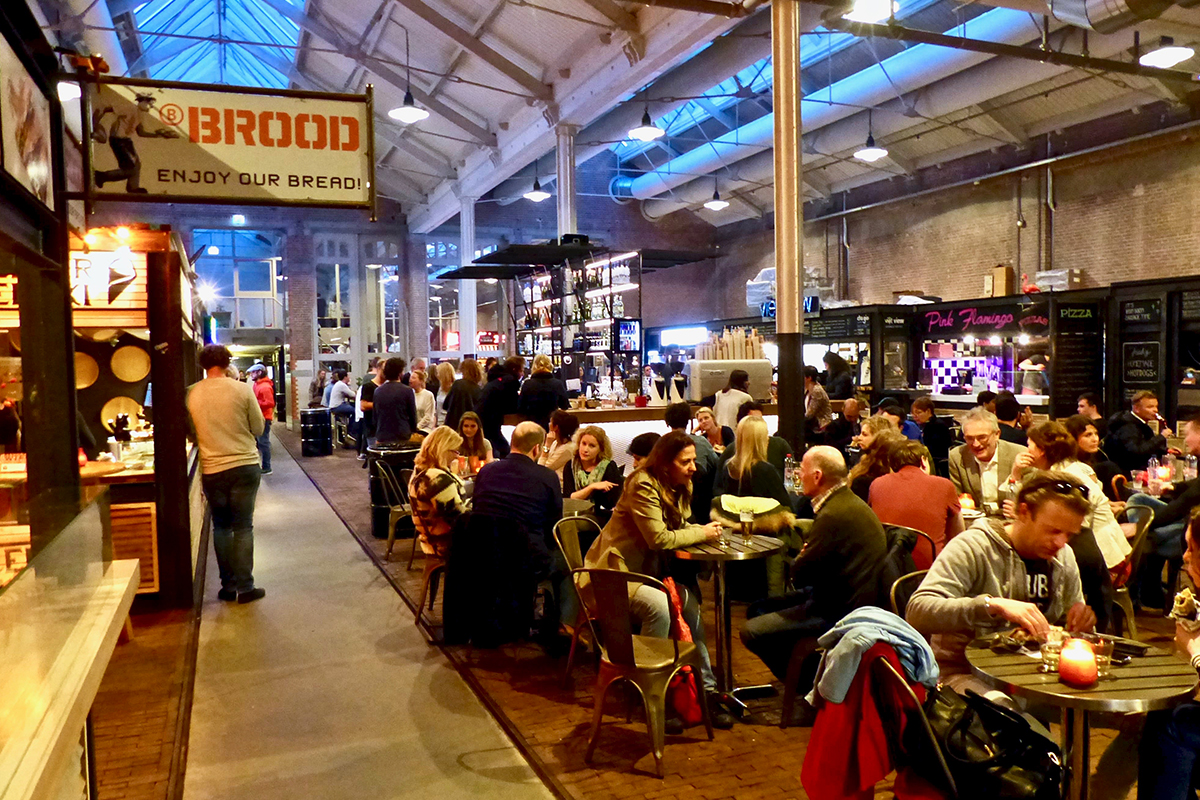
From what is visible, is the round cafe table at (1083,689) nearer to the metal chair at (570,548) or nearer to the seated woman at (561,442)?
the metal chair at (570,548)

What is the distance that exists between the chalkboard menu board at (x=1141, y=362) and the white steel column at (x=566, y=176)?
7175mm

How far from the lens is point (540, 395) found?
797 centimetres

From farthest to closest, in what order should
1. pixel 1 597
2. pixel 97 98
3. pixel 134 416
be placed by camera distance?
1. pixel 134 416
2. pixel 97 98
3. pixel 1 597

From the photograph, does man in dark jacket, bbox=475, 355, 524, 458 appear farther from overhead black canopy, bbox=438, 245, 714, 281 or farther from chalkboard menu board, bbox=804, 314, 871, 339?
chalkboard menu board, bbox=804, 314, 871, 339

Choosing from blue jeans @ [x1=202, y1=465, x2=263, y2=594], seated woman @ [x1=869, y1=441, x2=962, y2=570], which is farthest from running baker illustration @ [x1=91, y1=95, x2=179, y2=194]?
seated woman @ [x1=869, y1=441, x2=962, y2=570]

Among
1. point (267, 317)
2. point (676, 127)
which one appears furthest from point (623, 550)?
point (267, 317)

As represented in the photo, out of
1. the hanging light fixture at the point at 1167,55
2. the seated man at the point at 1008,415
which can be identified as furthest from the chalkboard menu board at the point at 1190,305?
the seated man at the point at 1008,415

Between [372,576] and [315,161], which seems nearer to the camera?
[315,161]

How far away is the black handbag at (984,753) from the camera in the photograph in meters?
2.12

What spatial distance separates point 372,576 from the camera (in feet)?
20.7

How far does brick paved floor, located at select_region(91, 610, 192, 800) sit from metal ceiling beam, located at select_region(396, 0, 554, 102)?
339 inches

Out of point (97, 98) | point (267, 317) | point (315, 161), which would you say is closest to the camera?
point (97, 98)

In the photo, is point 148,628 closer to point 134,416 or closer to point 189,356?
point 134,416

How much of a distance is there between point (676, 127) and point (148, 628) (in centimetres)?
1417
